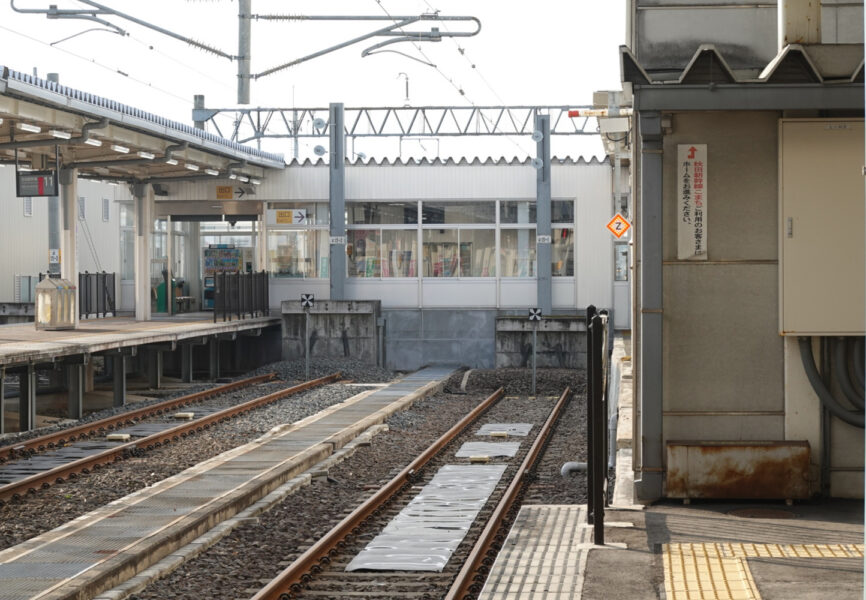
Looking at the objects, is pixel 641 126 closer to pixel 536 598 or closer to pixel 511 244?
pixel 536 598

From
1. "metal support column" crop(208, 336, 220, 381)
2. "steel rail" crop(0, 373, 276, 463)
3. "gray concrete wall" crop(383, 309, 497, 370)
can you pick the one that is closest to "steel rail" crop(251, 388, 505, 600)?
"steel rail" crop(0, 373, 276, 463)

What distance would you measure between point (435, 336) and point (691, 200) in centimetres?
1925

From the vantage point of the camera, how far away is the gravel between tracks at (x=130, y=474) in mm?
10398

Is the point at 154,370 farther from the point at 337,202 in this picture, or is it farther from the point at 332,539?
the point at 332,539

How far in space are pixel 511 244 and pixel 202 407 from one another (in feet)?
34.9

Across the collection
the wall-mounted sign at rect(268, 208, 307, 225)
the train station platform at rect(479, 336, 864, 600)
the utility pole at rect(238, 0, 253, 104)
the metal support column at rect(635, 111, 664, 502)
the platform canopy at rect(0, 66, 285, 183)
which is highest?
the utility pole at rect(238, 0, 253, 104)

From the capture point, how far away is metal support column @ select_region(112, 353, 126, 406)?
20.7 m

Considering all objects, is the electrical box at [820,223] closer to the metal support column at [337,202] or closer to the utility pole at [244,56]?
the utility pole at [244,56]

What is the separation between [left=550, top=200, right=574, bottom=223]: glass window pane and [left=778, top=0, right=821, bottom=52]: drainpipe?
1917cm

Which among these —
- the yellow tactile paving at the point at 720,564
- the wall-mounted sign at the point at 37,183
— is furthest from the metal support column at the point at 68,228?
the yellow tactile paving at the point at 720,564

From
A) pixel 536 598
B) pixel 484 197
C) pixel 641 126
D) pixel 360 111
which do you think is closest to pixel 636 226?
pixel 641 126

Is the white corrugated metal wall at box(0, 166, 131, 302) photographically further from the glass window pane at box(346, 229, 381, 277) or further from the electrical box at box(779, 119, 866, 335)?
the electrical box at box(779, 119, 866, 335)

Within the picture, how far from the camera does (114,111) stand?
20.5 m

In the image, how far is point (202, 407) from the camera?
65.1ft
